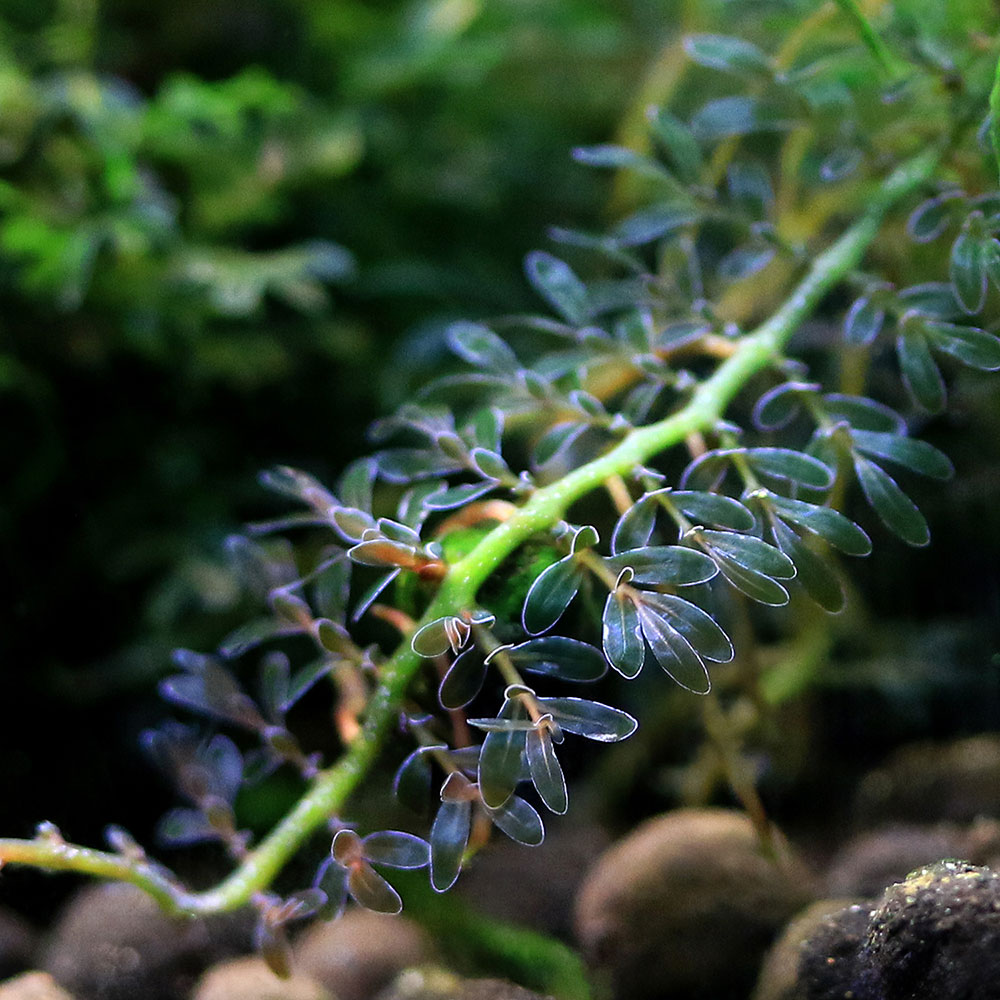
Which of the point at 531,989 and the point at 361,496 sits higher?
the point at 361,496

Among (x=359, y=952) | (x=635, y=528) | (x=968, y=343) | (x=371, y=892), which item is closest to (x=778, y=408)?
(x=968, y=343)

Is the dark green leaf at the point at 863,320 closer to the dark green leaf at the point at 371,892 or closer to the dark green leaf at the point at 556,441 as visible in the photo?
the dark green leaf at the point at 556,441

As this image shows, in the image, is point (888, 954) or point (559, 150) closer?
point (888, 954)

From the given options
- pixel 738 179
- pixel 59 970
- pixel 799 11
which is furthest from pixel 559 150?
pixel 59 970

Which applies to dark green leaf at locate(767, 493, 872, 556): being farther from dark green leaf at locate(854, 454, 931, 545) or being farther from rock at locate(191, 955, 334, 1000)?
rock at locate(191, 955, 334, 1000)

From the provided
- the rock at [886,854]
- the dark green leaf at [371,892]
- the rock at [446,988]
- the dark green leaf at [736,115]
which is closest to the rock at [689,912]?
the rock at [886,854]

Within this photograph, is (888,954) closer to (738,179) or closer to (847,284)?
(847,284)

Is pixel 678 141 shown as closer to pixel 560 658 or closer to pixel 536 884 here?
pixel 560 658
